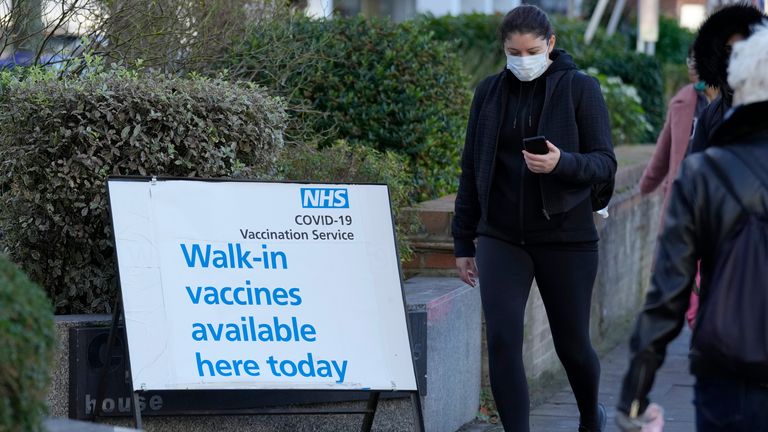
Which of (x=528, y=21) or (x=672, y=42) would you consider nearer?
(x=528, y=21)

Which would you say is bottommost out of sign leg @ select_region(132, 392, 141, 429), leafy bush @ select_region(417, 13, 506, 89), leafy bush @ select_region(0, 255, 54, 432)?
sign leg @ select_region(132, 392, 141, 429)

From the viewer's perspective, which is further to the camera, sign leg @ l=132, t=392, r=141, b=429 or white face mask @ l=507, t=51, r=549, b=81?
white face mask @ l=507, t=51, r=549, b=81

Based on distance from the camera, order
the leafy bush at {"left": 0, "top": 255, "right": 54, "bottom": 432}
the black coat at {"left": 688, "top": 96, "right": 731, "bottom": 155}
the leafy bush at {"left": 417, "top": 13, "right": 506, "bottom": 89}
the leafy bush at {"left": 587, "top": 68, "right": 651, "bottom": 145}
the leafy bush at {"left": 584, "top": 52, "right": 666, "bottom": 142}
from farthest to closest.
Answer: the leafy bush at {"left": 584, "top": 52, "right": 666, "bottom": 142}
the leafy bush at {"left": 417, "top": 13, "right": 506, "bottom": 89}
the leafy bush at {"left": 587, "top": 68, "right": 651, "bottom": 145}
the black coat at {"left": 688, "top": 96, "right": 731, "bottom": 155}
the leafy bush at {"left": 0, "top": 255, "right": 54, "bottom": 432}

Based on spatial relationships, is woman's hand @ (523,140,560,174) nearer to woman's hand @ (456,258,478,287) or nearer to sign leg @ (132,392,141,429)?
woman's hand @ (456,258,478,287)

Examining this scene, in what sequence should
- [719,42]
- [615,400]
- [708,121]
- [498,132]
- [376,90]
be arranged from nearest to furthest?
[498,132]
[708,121]
[719,42]
[615,400]
[376,90]

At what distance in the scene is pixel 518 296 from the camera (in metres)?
5.09

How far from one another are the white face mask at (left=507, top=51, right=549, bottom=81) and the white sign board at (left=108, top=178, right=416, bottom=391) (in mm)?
707

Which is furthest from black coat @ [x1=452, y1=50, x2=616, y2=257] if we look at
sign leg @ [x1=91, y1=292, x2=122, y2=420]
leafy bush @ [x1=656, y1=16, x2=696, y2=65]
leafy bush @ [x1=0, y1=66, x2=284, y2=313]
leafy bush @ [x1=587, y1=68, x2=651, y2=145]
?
leafy bush @ [x1=656, y1=16, x2=696, y2=65]

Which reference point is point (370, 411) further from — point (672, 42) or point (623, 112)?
point (672, 42)

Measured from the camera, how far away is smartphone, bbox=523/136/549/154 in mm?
4752

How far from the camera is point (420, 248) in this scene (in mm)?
6625

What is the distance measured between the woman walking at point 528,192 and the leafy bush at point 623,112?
791 centimetres

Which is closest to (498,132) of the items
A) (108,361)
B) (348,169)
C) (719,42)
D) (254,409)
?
(719,42)

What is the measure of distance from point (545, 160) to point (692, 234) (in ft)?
5.80
